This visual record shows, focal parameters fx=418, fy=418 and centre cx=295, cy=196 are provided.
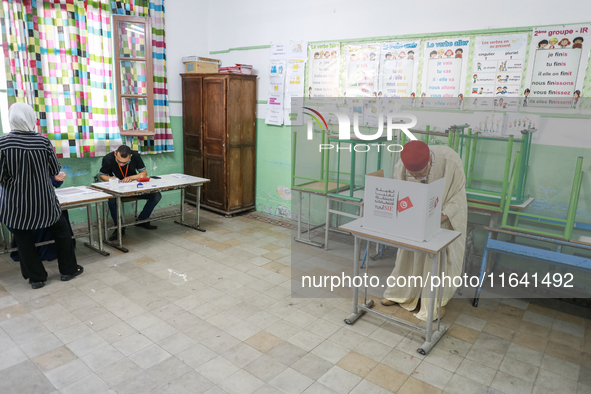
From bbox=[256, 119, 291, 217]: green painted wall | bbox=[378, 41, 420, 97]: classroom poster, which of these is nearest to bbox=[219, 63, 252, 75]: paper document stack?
bbox=[256, 119, 291, 217]: green painted wall

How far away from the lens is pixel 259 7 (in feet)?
18.5

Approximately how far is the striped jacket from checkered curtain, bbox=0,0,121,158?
1.64 metres

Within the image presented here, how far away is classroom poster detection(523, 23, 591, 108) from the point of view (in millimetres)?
3494

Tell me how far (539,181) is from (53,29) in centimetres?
541

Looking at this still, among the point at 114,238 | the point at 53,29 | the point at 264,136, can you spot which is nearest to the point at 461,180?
the point at 264,136

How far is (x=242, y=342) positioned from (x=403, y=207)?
1.44m

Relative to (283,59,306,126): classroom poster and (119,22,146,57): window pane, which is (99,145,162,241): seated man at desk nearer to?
(119,22,146,57): window pane

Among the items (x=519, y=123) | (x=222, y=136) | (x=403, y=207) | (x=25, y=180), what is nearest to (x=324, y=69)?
(x=222, y=136)

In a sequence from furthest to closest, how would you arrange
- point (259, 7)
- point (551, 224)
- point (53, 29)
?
point (259, 7) → point (53, 29) → point (551, 224)

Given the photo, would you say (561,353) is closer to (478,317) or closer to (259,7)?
(478,317)

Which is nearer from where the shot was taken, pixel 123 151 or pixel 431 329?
pixel 431 329

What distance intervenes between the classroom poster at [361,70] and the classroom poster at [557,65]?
157cm

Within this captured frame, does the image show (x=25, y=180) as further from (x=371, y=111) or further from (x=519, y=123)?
(x=519, y=123)

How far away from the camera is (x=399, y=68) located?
4.53m
